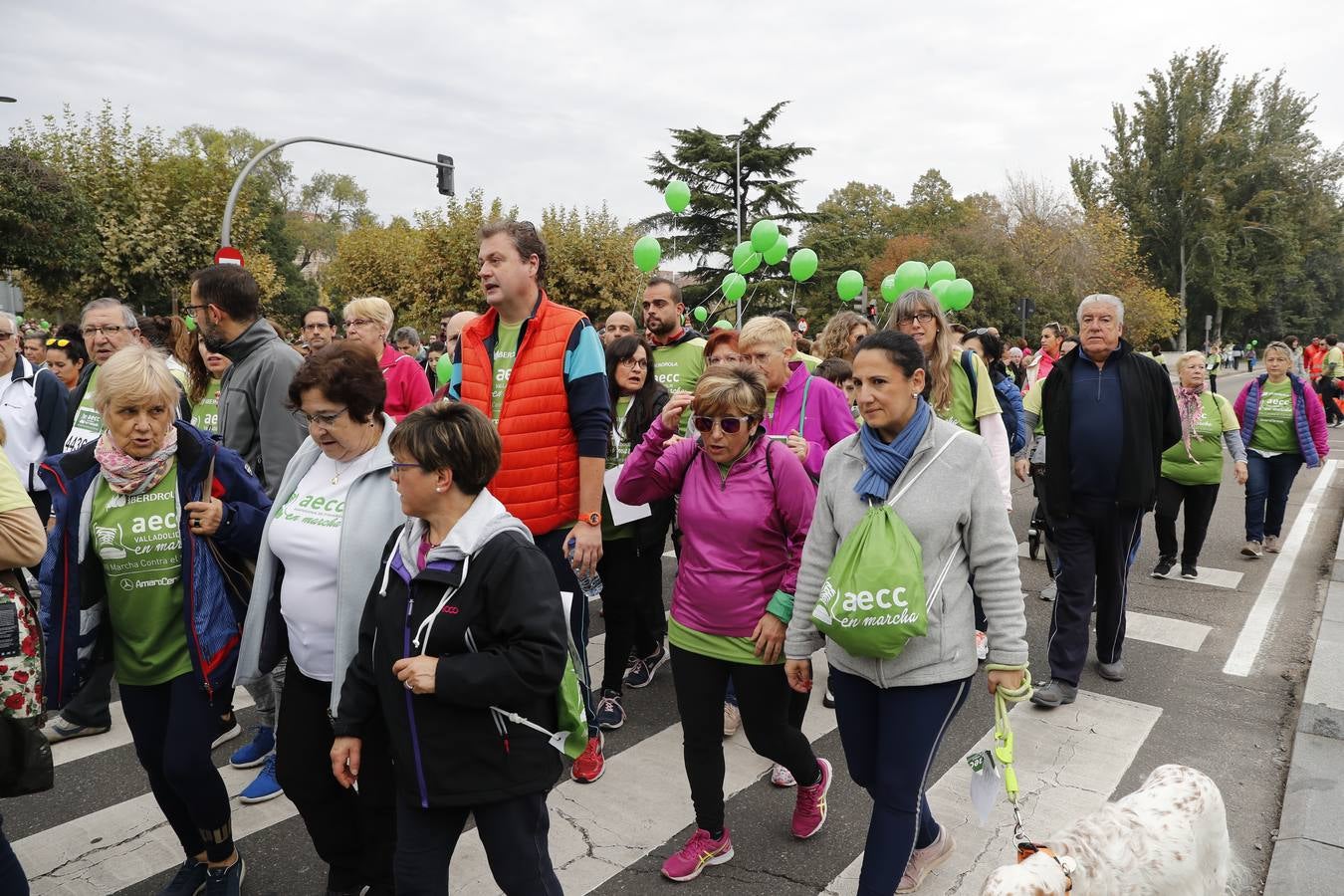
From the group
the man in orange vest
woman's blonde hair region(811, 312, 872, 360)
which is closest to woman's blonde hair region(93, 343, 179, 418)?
the man in orange vest

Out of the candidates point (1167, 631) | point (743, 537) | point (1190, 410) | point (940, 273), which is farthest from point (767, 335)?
point (940, 273)

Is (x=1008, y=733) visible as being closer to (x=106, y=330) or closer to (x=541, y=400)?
(x=541, y=400)

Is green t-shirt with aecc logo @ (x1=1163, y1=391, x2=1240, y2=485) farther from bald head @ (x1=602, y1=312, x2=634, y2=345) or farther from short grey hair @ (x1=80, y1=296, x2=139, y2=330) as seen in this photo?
short grey hair @ (x1=80, y1=296, x2=139, y2=330)

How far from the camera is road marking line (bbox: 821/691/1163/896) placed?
10.9 feet

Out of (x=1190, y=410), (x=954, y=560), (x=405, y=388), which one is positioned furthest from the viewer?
(x=1190, y=410)

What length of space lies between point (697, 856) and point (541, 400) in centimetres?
181

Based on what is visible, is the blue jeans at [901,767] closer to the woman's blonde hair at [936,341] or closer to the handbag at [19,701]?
the woman's blonde hair at [936,341]

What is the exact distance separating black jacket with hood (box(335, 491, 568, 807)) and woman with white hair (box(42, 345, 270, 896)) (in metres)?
0.96

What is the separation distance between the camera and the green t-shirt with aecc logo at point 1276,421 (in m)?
8.38

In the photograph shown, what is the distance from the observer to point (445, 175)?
19031 millimetres

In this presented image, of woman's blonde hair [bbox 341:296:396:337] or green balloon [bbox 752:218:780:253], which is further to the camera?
green balloon [bbox 752:218:780:253]

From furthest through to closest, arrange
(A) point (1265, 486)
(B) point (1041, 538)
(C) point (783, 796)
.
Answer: (B) point (1041, 538), (A) point (1265, 486), (C) point (783, 796)

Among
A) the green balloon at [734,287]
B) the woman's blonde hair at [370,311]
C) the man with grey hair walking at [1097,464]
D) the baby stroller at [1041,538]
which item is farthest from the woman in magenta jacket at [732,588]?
the green balloon at [734,287]

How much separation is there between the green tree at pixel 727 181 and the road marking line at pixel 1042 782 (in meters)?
34.2
